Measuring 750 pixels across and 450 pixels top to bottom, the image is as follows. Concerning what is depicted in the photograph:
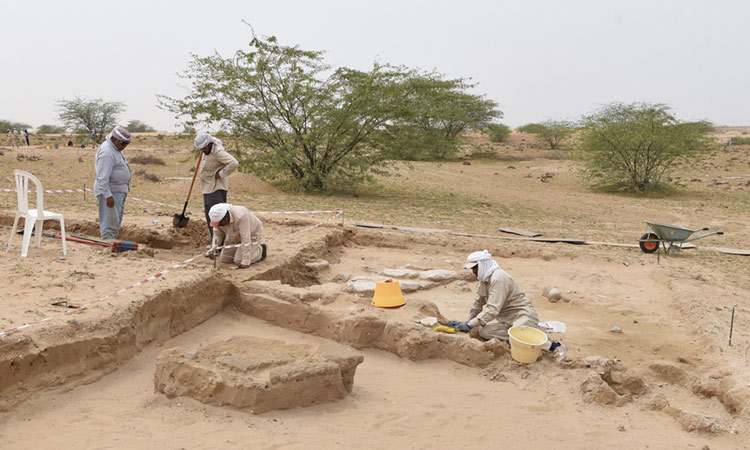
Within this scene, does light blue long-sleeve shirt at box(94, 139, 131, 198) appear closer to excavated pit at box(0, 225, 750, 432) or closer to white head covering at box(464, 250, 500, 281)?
excavated pit at box(0, 225, 750, 432)

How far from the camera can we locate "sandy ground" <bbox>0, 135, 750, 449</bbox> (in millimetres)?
3781

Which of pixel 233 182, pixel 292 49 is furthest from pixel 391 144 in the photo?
pixel 233 182

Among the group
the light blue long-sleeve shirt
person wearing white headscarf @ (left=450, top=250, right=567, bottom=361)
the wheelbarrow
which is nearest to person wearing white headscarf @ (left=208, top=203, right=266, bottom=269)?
the light blue long-sleeve shirt

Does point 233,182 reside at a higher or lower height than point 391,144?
Answer: lower

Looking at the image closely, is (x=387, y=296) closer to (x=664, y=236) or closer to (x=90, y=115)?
(x=664, y=236)

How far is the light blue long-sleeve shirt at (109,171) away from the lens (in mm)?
7105

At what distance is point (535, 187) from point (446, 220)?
10301 mm

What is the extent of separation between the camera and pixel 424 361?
17.7ft

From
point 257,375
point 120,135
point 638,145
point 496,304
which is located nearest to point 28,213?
point 120,135

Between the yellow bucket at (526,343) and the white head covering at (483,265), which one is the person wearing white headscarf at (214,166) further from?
the yellow bucket at (526,343)

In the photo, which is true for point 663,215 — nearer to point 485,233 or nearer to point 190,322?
point 485,233

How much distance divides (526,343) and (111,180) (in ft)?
18.3

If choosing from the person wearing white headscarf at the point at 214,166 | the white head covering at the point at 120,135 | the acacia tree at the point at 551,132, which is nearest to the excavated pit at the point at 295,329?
the person wearing white headscarf at the point at 214,166

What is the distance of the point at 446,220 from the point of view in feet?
43.3
